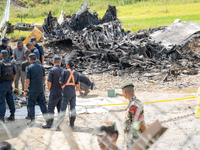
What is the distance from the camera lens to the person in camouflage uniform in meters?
3.31

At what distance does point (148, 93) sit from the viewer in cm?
1041

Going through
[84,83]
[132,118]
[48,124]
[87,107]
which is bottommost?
[87,107]

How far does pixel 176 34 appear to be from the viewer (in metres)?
18.9

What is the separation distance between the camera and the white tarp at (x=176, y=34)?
18.0m

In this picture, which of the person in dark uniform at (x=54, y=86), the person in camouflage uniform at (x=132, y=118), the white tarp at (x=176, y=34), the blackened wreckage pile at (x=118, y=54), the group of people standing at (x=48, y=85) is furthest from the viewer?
the white tarp at (x=176, y=34)

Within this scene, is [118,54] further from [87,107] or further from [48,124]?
[48,124]

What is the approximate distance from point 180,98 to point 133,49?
275 inches

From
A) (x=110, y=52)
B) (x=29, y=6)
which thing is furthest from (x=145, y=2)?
(x=110, y=52)

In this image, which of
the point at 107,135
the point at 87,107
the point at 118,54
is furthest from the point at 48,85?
the point at 118,54

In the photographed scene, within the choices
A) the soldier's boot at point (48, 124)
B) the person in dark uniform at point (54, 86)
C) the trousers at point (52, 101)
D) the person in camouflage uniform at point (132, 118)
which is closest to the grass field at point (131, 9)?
the person in dark uniform at point (54, 86)

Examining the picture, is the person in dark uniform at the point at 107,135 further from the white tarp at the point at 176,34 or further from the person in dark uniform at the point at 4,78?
the white tarp at the point at 176,34

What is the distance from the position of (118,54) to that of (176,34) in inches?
236

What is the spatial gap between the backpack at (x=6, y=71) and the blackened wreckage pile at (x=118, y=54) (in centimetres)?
783

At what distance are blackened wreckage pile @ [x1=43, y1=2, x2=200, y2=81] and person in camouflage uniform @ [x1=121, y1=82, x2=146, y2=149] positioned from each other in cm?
918
